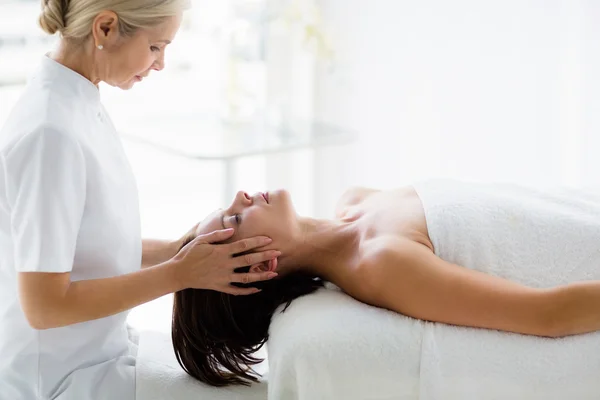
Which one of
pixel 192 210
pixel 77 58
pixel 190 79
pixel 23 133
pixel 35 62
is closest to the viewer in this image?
pixel 23 133

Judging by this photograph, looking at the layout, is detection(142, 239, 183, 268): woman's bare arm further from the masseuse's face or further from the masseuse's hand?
the masseuse's face

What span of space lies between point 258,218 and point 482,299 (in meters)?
0.52

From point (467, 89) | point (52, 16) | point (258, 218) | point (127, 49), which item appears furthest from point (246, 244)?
point (467, 89)

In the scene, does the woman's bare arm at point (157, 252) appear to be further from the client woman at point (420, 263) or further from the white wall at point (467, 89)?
the white wall at point (467, 89)

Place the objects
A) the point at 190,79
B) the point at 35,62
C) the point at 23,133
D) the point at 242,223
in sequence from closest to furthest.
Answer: the point at 23,133 → the point at 242,223 → the point at 35,62 → the point at 190,79

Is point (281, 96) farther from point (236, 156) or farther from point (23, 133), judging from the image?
point (23, 133)

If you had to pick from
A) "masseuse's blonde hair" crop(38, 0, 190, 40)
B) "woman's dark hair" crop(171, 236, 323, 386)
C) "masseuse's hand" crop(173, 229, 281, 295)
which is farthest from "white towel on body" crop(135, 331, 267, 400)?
"masseuse's blonde hair" crop(38, 0, 190, 40)

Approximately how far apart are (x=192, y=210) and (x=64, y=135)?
201 cm

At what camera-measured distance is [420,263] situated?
1.63 m

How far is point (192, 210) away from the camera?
3561mm

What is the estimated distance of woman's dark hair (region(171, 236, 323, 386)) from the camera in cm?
178

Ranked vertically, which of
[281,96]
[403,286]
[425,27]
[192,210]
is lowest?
[192,210]

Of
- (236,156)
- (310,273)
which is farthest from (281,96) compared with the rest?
(310,273)

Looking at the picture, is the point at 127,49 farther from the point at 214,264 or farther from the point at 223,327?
the point at 223,327
